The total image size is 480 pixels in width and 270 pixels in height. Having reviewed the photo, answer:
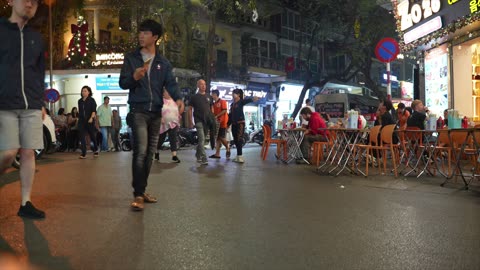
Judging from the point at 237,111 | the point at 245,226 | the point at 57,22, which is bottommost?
the point at 245,226

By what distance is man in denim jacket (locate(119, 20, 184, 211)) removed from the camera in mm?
4996

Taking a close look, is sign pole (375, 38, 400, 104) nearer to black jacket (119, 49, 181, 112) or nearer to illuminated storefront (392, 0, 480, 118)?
illuminated storefront (392, 0, 480, 118)

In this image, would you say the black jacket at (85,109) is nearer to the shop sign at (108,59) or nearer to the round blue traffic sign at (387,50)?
the round blue traffic sign at (387,50)

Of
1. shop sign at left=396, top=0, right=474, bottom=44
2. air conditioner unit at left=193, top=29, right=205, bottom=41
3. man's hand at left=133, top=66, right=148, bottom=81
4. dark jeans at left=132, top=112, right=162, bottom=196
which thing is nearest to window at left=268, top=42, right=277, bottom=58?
air conditioner unit at left=193, top=29, right=205, bottom=41

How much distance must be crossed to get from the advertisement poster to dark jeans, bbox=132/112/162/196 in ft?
38.3

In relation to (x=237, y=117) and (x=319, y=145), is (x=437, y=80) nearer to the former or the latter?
(x=319, y=145)

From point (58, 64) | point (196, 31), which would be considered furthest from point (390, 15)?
point (58, 64)

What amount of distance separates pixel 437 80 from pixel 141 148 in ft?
41.2

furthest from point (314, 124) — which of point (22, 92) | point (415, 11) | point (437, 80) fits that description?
point (22, 92)

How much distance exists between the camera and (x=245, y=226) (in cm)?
424

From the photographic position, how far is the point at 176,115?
18.3 ft

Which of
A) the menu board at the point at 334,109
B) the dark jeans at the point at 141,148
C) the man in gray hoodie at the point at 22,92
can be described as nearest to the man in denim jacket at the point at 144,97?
the dark jeans at the point at 141,148

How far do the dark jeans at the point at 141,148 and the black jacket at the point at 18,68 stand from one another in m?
1.03

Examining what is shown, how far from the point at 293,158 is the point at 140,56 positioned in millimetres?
7515
